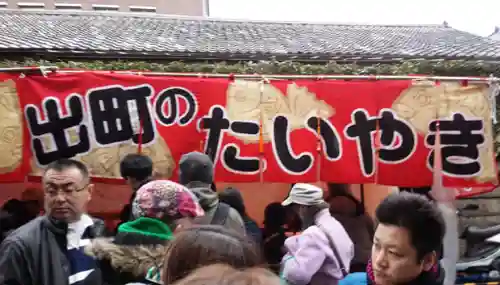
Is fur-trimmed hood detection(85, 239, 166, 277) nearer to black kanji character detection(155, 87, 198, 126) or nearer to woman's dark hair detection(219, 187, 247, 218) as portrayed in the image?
woman's dark hair detection(219, 187, 247, 218)

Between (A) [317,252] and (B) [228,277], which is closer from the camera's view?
(B) [228,277]

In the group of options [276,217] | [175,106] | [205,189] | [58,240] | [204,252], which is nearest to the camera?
[204,252]

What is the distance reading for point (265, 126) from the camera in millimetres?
5852

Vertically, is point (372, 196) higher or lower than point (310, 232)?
lower

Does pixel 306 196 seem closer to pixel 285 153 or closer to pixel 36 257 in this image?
pixel 285 153

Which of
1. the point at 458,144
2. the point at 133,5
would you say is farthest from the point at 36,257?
the point at 133,5

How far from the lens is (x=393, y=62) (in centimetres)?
→ 836

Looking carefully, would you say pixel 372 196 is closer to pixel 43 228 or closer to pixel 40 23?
pixel 43 228

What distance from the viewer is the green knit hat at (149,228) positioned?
2275 millimetres

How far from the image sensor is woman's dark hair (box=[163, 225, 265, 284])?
1.66 metres

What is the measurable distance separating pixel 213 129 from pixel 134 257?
3.60 metres

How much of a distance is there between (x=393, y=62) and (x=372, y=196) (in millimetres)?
2182

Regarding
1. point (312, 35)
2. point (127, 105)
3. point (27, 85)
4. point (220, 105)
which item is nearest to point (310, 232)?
point (220, 105)

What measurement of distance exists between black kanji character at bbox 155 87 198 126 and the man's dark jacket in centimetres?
267
